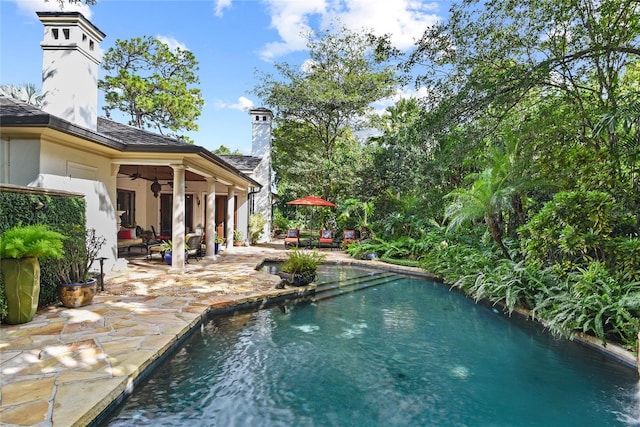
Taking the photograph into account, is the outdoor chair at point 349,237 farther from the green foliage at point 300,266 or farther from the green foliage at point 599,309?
the green foliage at point 599,309

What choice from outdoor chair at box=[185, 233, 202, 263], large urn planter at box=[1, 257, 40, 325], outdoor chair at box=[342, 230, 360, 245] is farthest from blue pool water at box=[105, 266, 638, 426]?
outdoor chair at box=[342, 230, 360, 245]

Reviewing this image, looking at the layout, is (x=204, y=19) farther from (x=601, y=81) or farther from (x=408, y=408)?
(x=408, y=408)

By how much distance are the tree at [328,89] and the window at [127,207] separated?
8374 mm

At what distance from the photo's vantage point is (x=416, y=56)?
715 cm

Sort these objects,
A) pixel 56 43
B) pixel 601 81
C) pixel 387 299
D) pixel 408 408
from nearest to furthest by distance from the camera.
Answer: pixel 408 408, pixel 601 81, pixel 56 43, pixel 387 299

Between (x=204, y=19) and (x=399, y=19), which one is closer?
(x=399, y=19)

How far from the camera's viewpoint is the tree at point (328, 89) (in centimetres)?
1967

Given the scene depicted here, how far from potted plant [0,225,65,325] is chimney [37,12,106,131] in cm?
398

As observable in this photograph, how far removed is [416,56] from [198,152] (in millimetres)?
5149

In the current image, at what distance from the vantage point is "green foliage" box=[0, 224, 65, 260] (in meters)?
4.59

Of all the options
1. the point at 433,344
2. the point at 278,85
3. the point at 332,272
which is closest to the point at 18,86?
the point at 278,85

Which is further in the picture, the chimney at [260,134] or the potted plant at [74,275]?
the chimney at [260,134]

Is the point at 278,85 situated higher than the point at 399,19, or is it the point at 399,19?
the point at 278,85

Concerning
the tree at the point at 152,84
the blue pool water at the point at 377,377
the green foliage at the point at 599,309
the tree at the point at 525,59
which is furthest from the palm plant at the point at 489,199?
the tree at the point at 152,84
